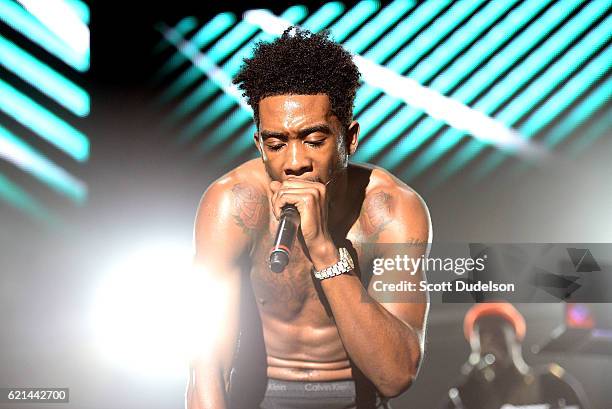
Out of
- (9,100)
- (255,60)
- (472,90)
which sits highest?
(9,100)

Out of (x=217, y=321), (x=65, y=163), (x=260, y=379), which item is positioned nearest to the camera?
(x=217, y=321)

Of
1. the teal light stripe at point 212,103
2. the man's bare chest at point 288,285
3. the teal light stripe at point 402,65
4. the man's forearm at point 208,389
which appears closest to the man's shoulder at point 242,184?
the man's bare chest at point 288,285

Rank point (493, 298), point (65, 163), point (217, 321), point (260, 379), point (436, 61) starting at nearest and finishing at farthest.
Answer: point (217, 321) < point (260, 379) < point (493, 298) < point (436, 61) < point (65, 163)

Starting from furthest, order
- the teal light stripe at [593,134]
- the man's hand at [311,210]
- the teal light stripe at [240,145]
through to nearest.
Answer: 1. the teal light stripe at [240,145]
2. the teal light stripe at [593,134]
3. the man's hand at [311,210]

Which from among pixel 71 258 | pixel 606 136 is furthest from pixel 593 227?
pixel 71 258

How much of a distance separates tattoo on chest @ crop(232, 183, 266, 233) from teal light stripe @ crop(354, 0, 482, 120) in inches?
41.6

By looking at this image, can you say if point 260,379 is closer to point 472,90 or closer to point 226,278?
point 226,278

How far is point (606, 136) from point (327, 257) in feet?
5.34

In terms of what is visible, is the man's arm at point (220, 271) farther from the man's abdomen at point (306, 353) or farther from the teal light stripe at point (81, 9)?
the teal light stripe at point (81, 9)

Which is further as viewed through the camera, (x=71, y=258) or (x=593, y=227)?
(x=71, y=258)

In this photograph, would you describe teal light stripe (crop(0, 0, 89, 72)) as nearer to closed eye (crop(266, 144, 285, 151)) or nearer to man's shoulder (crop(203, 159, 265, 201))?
man's shoulder (crop(203, 159, 265, 201))

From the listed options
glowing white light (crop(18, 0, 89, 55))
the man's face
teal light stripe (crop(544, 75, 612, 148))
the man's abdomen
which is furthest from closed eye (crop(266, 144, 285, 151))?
glowing white light (crop(18, 0, 89, 55))

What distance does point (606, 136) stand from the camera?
2828mm

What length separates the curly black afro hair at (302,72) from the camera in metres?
1.85
